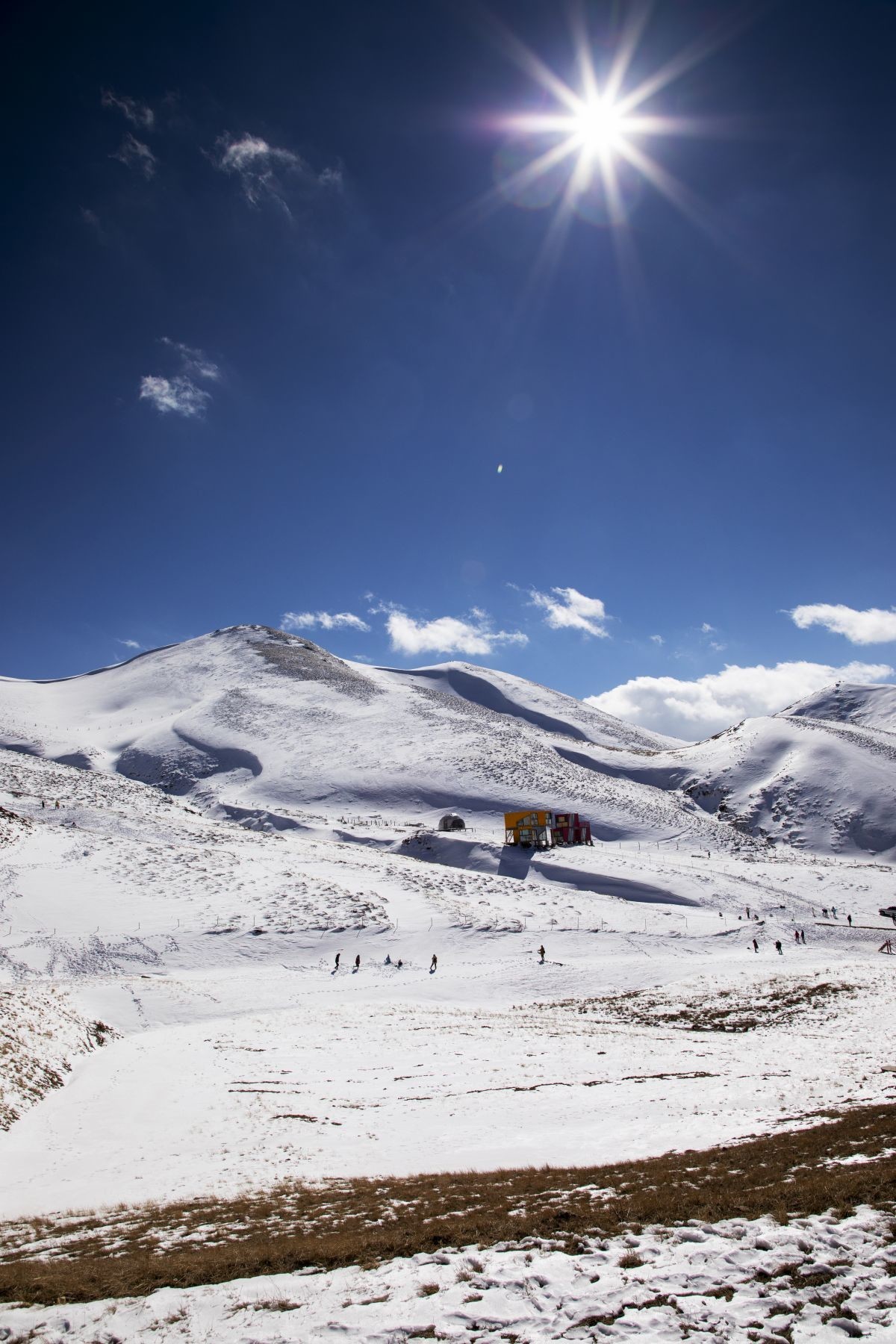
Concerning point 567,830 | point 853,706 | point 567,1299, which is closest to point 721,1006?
point 567,1299

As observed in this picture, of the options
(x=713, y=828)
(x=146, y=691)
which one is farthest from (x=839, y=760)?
(x=146, y=691)

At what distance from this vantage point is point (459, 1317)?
5664 mm

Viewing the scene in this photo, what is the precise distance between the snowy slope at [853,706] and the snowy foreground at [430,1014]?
264 ft

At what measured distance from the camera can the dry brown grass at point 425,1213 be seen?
6.90m

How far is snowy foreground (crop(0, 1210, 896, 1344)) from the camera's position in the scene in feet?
17.6

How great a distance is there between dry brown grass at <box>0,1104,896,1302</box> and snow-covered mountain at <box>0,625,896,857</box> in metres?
59.6

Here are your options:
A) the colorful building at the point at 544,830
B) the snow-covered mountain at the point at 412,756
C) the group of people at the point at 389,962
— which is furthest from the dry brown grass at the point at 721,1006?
the snow-covered mountain at the point at 412,756

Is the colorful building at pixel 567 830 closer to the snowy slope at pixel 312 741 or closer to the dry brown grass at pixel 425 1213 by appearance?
the snowy slope at pixel 312 741

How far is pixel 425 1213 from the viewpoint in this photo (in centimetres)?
832

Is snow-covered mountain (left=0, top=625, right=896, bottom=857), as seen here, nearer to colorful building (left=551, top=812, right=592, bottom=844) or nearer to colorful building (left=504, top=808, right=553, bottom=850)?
colorful building (left=551, top=812, right=592, bottom=844)

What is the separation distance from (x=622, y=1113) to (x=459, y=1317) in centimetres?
957

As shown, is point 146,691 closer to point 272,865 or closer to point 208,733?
point 208,733

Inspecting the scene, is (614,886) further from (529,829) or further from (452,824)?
(452,824)

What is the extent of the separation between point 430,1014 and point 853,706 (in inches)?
6808
